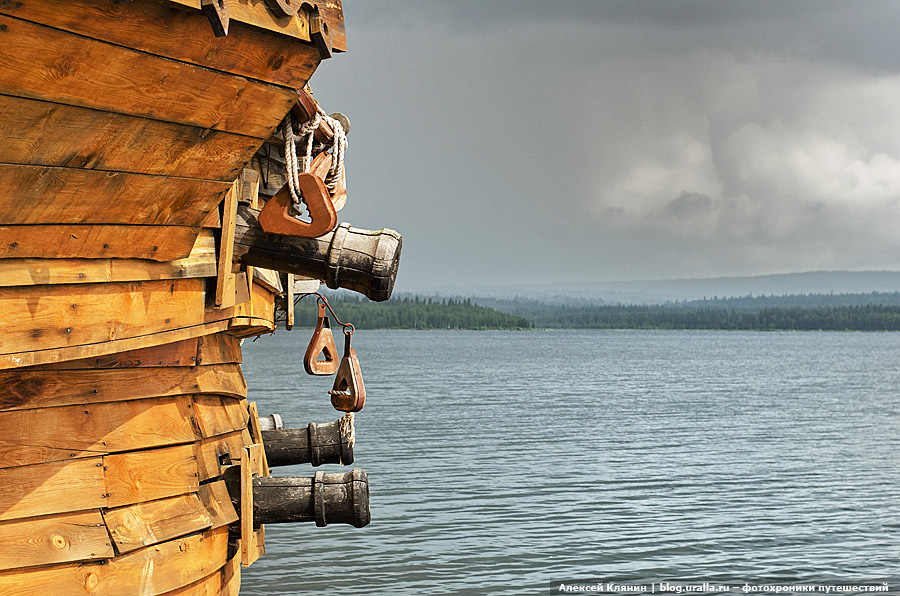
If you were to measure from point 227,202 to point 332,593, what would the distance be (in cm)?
1163

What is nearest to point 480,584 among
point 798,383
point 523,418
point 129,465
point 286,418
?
point 129,465

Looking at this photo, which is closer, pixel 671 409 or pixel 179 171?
pixel 179 171

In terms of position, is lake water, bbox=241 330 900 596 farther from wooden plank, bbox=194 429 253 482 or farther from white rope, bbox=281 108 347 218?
white rope, bbox=281 108 347 218

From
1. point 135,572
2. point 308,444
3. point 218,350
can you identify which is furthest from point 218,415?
point 308,444

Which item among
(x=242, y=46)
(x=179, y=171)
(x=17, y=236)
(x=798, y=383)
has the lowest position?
(x=798, y=383)

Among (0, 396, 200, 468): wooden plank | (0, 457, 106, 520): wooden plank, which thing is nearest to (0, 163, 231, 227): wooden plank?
(0, 396, 200, 468): wooden plank

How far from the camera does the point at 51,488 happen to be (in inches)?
172

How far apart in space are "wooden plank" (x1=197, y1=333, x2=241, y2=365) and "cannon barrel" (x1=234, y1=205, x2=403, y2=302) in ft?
2.00

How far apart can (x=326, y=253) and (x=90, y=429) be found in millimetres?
1578

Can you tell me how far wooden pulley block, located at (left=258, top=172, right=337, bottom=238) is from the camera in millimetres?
4934

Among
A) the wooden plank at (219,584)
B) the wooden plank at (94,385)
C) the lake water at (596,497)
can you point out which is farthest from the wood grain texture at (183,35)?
the lake water at (596,497)

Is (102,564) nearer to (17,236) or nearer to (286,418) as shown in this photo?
(17,236)

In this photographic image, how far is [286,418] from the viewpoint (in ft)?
125

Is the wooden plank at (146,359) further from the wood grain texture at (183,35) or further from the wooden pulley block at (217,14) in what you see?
the wooden pulley block at (217,14)
